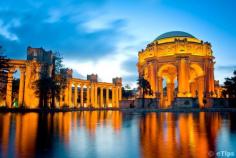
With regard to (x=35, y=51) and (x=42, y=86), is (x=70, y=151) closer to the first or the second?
(x=42, y=86)

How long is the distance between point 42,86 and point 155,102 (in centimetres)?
3725

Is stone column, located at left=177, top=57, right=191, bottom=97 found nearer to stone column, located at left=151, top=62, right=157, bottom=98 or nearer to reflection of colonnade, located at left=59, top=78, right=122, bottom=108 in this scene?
stone column, located at left=151, top=62, right=157, bottom=98

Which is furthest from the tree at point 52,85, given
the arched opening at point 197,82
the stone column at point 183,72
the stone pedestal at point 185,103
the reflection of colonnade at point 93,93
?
the arched opening at point 197,82

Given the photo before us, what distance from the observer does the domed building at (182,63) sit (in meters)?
69.5

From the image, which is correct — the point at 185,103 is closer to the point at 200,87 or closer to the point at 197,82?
the point at 200,87

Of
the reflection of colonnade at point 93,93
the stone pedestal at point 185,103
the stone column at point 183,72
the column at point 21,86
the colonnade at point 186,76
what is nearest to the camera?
the column at point 21,86

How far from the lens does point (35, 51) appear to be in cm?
5081

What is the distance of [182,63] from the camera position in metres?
69.4

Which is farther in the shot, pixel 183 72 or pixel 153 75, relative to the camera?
pixel 153 75

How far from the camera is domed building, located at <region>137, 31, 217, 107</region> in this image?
6947 cm

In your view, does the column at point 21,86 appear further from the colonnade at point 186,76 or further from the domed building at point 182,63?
the colonnade at point 186,76

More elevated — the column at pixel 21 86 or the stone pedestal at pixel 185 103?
the column at pixel 21 86

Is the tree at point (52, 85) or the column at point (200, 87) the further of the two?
the column at point (200, 87)

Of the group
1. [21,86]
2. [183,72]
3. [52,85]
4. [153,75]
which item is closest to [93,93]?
[153,75]
